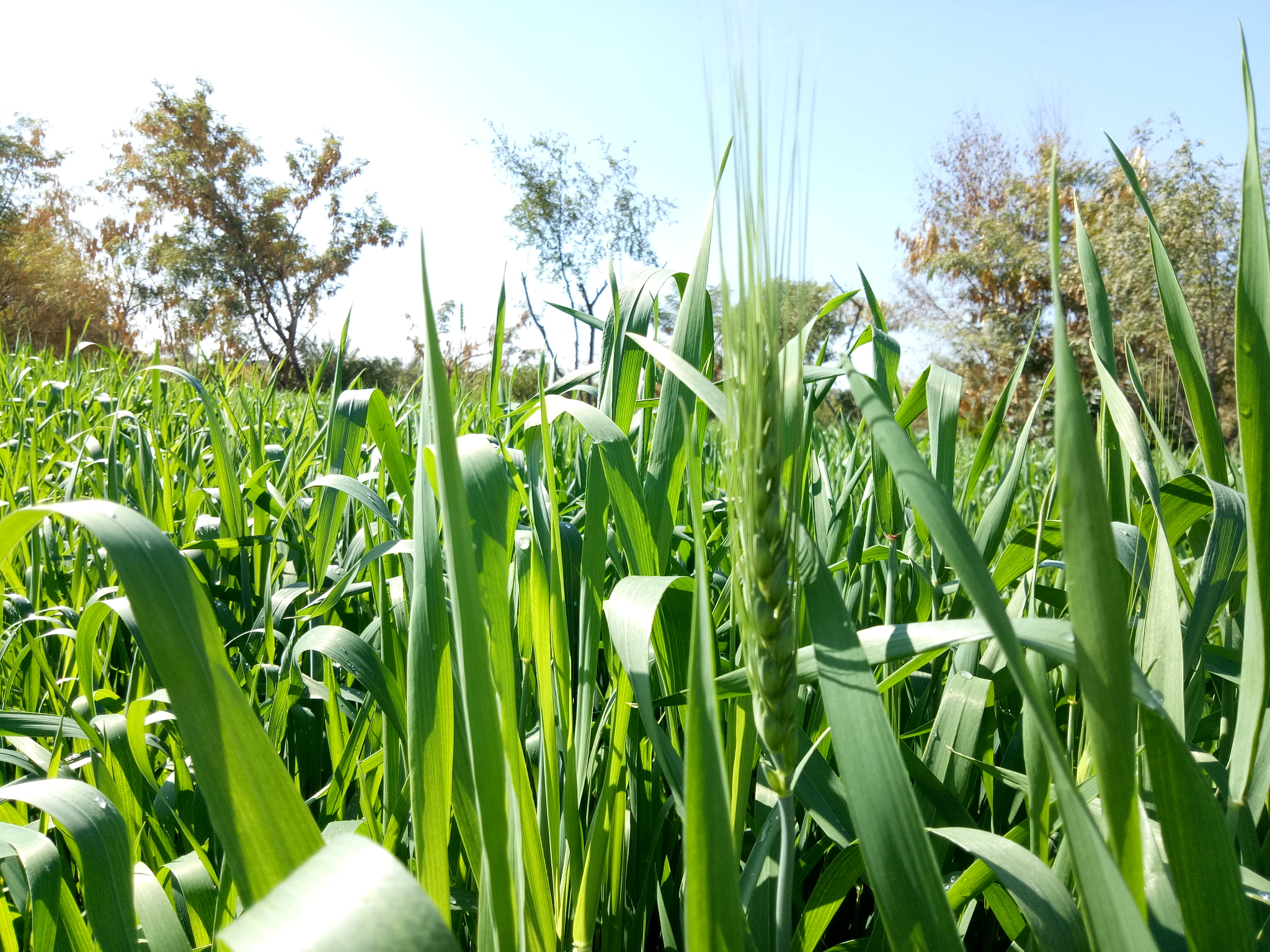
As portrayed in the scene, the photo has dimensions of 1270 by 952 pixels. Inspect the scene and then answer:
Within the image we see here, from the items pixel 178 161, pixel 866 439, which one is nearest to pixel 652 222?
pixel 178 161

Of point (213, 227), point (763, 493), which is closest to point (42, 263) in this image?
point (213, 227)

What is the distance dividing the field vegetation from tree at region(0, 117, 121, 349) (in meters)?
20.4

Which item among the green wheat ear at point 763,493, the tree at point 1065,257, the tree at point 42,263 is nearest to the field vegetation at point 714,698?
the green wheat ear at point 763,493

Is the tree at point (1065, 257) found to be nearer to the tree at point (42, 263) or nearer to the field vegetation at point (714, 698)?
the field vegetation at point (714, 698)

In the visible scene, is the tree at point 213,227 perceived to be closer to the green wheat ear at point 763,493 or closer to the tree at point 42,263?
the tree at point 42,263

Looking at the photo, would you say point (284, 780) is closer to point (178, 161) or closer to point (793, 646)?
point (793, 646)

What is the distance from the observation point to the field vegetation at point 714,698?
0.96ft

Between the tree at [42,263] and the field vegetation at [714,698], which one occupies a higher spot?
the tree at [42,263]

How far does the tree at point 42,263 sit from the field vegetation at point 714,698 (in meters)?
20.4

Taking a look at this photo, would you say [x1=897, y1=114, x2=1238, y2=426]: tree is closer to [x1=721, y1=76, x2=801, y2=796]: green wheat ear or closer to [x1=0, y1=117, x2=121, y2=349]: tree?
[x1=721, y1=76, x2=801, y2=796]: green wheat ear

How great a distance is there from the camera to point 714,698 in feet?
0.98

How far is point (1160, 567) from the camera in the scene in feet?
1.55

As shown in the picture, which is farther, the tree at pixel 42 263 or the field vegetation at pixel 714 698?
the tree at pixel 42 263

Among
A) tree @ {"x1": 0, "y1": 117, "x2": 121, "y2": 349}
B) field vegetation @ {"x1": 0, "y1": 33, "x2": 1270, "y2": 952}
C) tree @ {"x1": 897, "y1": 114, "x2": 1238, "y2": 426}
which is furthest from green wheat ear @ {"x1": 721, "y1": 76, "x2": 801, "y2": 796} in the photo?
tree @ {"x1": 0, "y1": 117, "x2": 121, "y2": 349}
